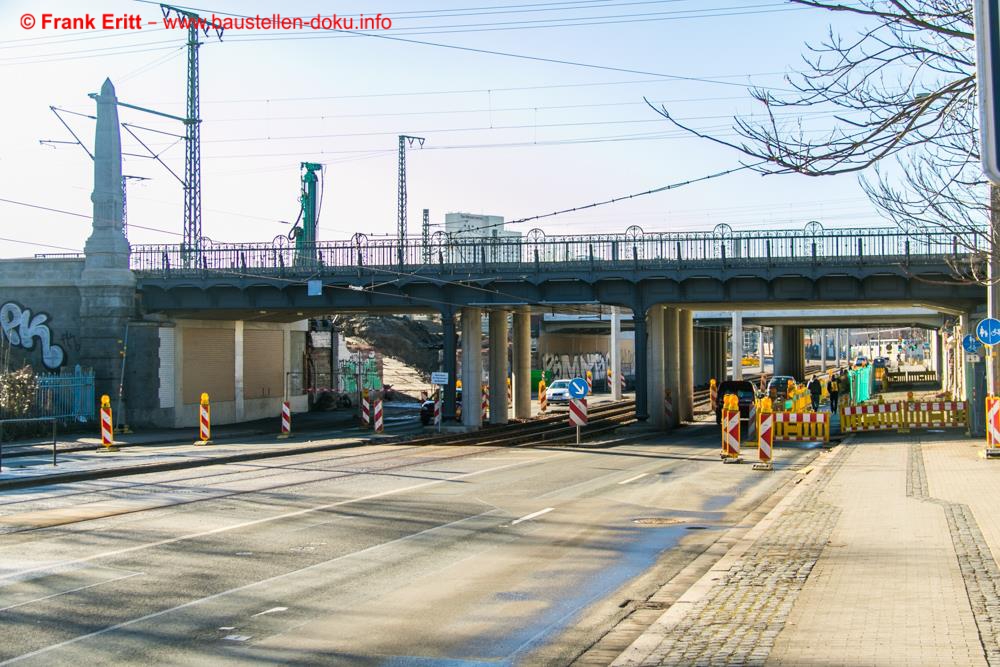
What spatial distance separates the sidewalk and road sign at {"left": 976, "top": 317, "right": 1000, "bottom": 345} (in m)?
5.27

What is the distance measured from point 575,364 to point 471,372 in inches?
2238

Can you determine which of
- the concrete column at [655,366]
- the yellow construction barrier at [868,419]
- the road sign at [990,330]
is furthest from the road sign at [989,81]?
the concrete column at [655,366]

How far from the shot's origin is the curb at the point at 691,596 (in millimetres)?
7879

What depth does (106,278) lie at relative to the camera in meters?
40.0

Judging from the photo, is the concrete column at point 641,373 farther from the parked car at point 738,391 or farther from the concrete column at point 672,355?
the concrete column at point 672,355

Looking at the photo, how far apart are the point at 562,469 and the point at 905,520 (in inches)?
449

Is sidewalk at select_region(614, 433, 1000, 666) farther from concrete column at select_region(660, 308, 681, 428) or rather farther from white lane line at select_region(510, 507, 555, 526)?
concrete column at select_region(660, 308, 681, 428)

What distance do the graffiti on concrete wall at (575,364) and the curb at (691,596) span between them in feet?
233

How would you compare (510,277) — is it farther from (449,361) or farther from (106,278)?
(106,278)

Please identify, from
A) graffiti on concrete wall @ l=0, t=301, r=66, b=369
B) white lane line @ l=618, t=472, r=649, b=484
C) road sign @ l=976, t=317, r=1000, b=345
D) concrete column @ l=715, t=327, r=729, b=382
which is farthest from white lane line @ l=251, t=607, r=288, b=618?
concrete column @ l=715, t=327, r=729, b=382

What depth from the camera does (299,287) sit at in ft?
140

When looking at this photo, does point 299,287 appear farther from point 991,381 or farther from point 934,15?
point 934,15

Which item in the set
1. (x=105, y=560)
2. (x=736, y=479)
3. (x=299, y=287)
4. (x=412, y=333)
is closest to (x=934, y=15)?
(x=105, y=560)

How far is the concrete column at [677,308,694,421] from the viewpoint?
52.1m
